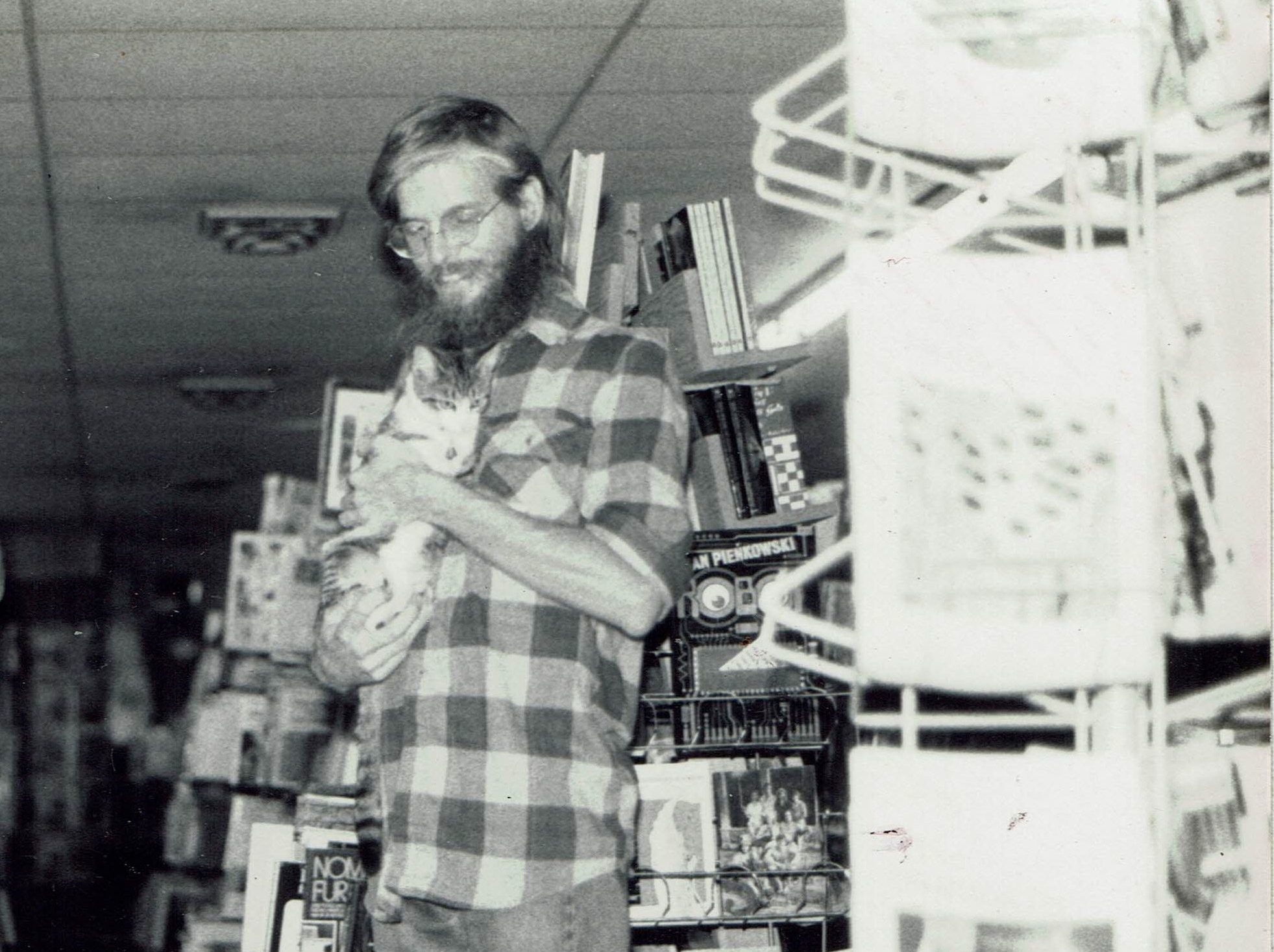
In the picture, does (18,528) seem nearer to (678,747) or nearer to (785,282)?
(785,282)

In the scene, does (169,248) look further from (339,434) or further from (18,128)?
(339,434)

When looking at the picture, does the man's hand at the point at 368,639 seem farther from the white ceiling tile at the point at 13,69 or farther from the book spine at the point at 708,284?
the white ceiling tile at the point at 13,69

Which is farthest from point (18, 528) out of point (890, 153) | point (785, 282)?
point (890, 153)

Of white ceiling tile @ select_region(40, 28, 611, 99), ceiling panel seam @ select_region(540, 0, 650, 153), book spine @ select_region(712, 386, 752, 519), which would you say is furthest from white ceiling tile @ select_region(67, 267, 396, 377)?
book spine @ select_region(712, 386, 752, 519)

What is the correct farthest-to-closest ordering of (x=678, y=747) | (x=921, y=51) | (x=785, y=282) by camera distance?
(x=785, y=282) < (x=678, y=747) < (x=921, y=51)

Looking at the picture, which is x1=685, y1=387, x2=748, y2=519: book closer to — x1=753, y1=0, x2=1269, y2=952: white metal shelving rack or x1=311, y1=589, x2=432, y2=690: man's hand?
x1=311, y1=589, x2=432, y2=690: man's hand

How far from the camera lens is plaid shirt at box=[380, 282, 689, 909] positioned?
1.50 meters

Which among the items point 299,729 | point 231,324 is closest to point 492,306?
point 299,729

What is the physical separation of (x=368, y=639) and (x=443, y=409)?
26 centimetres

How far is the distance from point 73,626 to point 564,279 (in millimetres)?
A: 11154

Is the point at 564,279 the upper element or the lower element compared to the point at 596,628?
upper

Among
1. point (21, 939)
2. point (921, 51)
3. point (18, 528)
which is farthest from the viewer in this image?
point (18, 528)

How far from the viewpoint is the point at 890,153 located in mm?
1476

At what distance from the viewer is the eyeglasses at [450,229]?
5.52 feet
